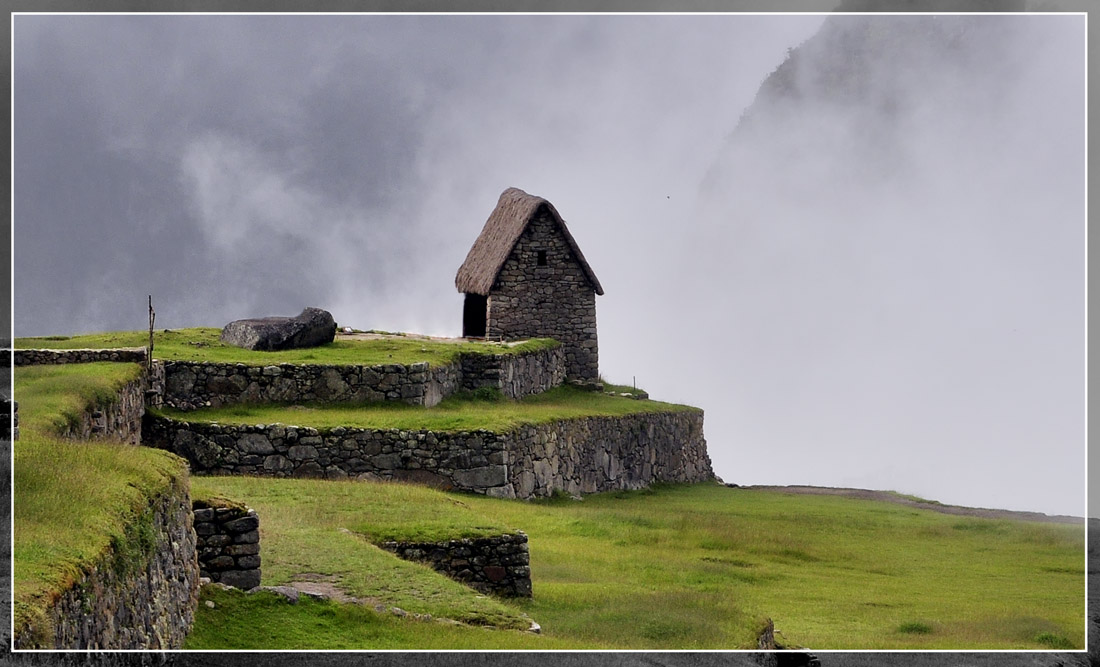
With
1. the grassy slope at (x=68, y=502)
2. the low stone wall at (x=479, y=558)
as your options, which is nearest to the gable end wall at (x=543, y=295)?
the low stone wall at (x=479, y=558)

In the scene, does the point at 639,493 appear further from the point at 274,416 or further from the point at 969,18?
the point at 969,18

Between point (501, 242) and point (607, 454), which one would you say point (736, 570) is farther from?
point (501, 242)

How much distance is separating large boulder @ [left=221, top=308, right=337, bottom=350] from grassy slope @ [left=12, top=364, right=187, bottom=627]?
41.7ft

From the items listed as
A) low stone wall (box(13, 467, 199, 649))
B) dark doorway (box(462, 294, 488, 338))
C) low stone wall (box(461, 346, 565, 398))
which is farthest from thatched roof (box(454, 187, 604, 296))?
low stone wall (box(13, 467, 199, 649))

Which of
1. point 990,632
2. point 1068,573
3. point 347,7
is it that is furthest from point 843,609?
point 347,7

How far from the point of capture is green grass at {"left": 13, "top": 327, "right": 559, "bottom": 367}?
23.7 metres

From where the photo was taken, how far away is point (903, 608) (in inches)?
582

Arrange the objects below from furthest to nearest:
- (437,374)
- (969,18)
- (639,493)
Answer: (639,493)
(437,374)
(969,18)

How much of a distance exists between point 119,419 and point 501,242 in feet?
44.0

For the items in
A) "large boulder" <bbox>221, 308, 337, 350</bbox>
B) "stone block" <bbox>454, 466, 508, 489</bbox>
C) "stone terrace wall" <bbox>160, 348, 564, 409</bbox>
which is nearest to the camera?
"stone block" <bbox>454, 466, 508, 489</bbox>

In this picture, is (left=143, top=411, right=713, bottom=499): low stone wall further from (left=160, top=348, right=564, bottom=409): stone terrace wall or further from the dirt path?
the dirt path

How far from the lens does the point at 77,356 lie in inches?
856

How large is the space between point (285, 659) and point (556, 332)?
22088mm

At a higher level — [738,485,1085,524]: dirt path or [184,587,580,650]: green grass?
[738,485,1085,524]: dirt path
